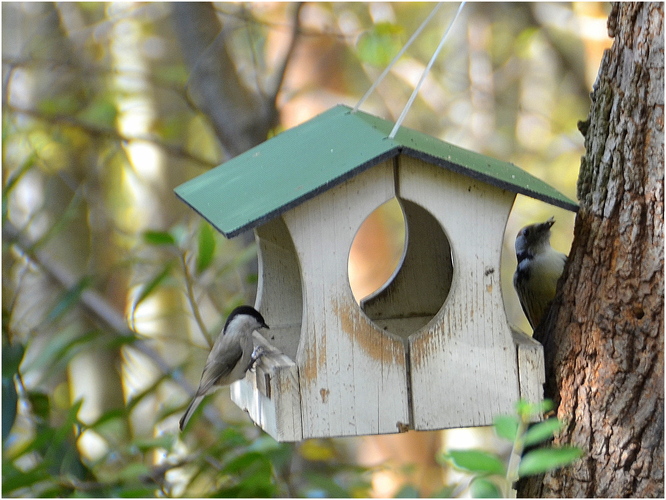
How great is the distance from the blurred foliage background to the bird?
545mm

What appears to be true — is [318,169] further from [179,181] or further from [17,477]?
[179,181]

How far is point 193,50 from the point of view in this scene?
3.97 m

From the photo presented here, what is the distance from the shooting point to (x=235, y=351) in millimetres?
2268

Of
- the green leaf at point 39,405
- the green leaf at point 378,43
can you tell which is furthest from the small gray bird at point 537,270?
the green leaf at point 378,43

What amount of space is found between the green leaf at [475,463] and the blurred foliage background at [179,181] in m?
1.49

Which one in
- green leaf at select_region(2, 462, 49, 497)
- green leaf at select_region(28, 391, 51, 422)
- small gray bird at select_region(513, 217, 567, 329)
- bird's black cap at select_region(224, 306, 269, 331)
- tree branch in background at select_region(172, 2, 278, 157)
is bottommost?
green leaf at select_region(2, 462, 49, 497)

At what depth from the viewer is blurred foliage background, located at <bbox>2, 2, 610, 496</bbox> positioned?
326cm

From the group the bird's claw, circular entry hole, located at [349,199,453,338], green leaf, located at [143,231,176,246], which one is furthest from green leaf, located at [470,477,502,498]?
green leaf, located at [143,231,176,246]

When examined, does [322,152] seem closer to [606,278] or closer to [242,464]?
[606,278]

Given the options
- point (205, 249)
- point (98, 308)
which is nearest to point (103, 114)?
point (98, 308)

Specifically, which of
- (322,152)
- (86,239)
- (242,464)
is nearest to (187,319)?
(86,239)

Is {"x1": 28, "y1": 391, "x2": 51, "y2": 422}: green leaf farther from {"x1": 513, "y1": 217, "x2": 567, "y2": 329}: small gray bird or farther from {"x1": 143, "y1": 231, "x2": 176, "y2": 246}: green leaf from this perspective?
{"x1": 513, "y1": 217, "x2": 567, "y2": 329}: small gray bird

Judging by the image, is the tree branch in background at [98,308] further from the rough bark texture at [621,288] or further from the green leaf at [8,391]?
the rough bark texture at [621,288]

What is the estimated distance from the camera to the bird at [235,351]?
88.9 inches
